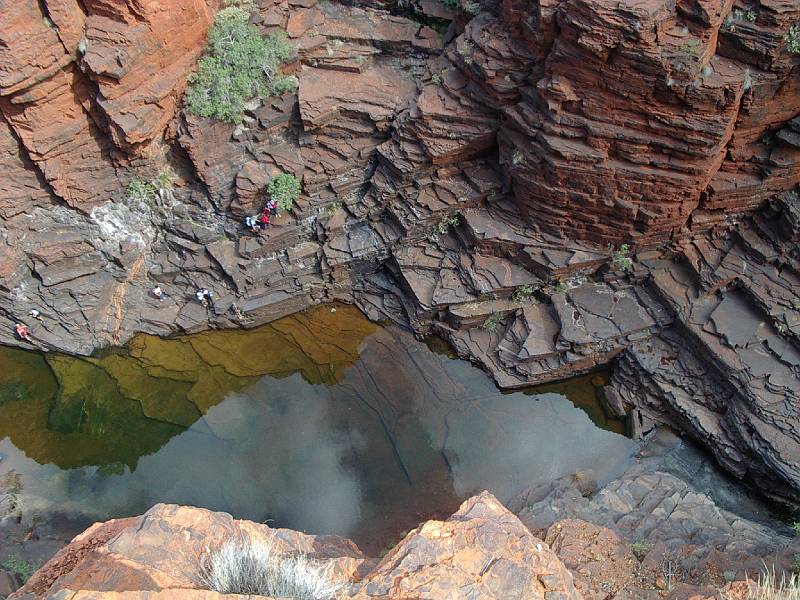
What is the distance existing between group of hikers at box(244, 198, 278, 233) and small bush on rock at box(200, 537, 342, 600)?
905 cm

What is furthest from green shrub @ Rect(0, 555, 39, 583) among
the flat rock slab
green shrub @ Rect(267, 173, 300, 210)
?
the flat rock slab

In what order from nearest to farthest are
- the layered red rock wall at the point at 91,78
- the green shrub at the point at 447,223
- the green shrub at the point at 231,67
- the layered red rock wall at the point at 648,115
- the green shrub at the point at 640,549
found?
the green shrub at the point at 640,549 < the layered red rock wall at the point at 648,115 < the layered red rock wall at the point at 91,78 < the green shrub at the point at 231,67 < the green shrub at the point at 447,223

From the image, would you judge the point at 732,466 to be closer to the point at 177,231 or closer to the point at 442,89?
the point at 442,89

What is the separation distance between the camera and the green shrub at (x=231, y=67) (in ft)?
42.0

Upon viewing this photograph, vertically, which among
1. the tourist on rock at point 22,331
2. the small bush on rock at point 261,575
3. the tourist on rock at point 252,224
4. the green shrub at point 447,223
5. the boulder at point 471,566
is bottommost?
the tourist on rock at point 22,331

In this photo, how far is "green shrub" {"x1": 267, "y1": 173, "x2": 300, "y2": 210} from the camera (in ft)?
43.5

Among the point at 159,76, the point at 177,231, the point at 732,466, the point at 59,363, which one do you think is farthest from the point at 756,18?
the point at 59,363

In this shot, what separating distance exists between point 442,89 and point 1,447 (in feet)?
37.7

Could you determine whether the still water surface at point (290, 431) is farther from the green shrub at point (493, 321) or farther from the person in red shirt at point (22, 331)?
the green shrub at point (493, 321)

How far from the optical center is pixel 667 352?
492 inches

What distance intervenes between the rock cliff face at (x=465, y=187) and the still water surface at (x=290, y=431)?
732 millimetres

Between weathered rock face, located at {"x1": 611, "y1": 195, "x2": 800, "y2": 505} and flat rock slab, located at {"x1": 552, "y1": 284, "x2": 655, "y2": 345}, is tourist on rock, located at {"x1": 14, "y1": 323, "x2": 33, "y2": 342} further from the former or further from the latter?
weathered rock face, located at {"x1": 611, "y1": 195, "x2": 800, "y2": 505}

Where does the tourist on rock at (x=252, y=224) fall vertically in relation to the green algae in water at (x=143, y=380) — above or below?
above

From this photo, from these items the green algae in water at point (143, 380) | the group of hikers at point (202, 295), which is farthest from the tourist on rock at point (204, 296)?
the green algae in water at point (143, 380)
